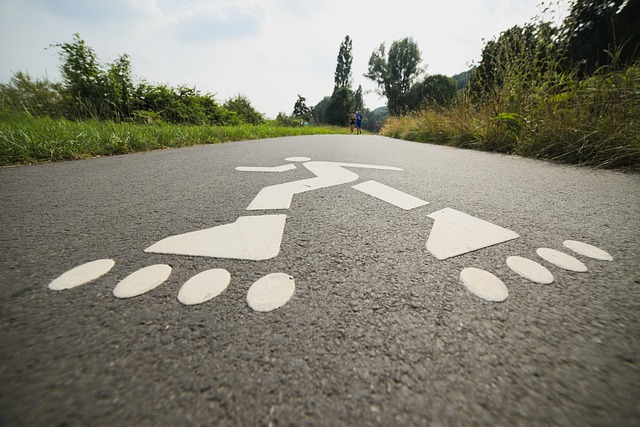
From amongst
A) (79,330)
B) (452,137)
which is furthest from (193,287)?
(452,137)

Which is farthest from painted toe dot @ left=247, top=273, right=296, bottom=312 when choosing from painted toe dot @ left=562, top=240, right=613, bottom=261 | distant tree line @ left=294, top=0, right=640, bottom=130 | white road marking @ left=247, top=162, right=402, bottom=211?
distant tree line @ left=294, top=0, right=640, bottom=130

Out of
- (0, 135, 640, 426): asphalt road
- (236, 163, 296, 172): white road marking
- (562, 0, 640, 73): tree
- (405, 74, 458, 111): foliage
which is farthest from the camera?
(405, 74, 458, 111): foliage

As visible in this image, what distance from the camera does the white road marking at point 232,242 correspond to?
0.72 meters

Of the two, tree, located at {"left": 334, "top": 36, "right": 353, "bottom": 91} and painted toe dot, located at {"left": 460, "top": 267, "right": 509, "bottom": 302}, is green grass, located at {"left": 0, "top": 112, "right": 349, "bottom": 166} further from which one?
tree, located at {"left": 334, "top": 36, "right": 353, "bottom": 91}

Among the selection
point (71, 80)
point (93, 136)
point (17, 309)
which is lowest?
point (17, 309)

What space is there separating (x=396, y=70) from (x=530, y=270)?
32.9 metres

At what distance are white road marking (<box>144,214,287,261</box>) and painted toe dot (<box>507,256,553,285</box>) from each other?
67cm

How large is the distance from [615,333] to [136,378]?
2.79ft

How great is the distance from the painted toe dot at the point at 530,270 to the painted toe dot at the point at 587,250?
22 cm

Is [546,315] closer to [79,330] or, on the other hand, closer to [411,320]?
[411,320]

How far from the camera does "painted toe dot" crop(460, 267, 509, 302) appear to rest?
1.82 ft

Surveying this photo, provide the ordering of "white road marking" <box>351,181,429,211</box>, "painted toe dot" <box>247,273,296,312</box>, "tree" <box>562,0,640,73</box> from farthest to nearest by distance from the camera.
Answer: "tree" <box>562,0,640,73</box>
"white road marking" <box>351,181,429,211</box>
"painted toe dot" <box>247,273,296,312</box>

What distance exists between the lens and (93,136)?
8.95ft

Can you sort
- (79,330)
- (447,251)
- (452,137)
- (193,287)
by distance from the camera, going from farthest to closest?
1. (452,137)
2. (447,251)
3. (193,287)
4. (79,330)
